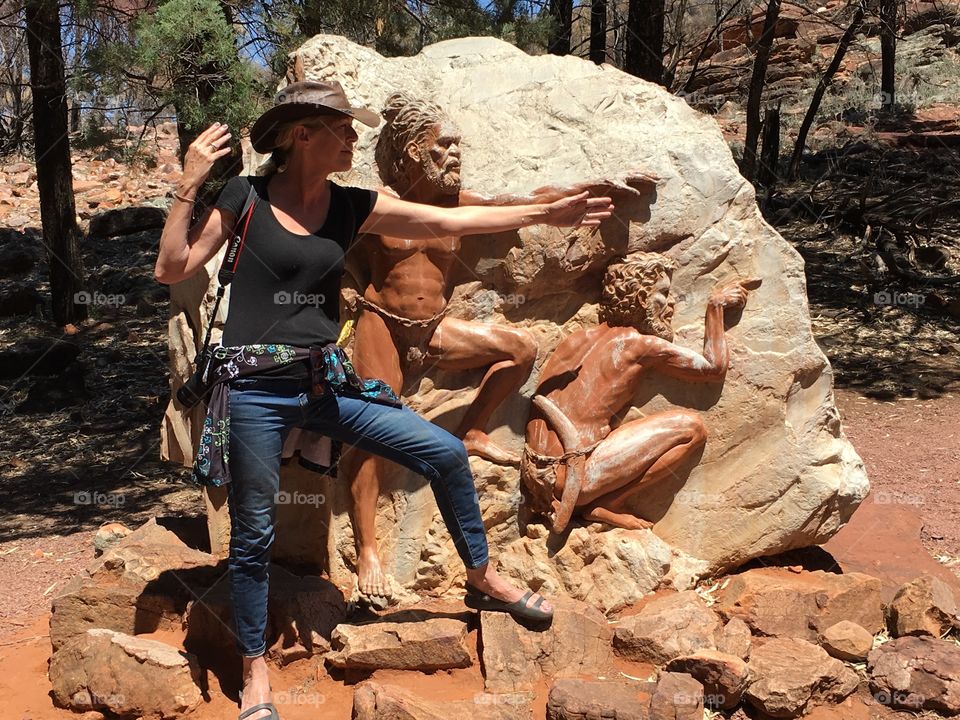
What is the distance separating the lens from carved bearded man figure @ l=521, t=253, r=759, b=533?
4.83 metres

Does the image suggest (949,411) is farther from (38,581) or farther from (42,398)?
(42,398)

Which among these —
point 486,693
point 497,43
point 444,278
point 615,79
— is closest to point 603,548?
point 486,693

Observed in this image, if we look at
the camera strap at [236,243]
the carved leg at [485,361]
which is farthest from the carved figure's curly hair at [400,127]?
the camera strap at [236,243]

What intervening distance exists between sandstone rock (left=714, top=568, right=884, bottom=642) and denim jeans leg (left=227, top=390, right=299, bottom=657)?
2.19 meters

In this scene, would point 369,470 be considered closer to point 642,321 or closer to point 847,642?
point 642,321

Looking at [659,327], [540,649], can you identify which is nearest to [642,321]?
[659,327]

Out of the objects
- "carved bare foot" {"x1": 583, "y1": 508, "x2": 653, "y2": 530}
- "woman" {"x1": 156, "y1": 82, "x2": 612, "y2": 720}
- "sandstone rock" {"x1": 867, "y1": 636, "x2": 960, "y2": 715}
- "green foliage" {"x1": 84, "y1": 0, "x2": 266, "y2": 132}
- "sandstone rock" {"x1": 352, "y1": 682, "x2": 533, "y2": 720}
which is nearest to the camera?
"woman" {"x1": 156, "y1": 82, "x2": 612, "y2": 720}

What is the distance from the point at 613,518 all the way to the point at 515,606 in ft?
2.85

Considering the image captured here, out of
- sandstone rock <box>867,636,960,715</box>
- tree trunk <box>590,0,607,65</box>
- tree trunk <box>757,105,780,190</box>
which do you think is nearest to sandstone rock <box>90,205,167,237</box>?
tree trunk <box>590,0,607,65</box>

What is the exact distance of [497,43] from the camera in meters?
5.47

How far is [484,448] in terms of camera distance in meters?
4.84

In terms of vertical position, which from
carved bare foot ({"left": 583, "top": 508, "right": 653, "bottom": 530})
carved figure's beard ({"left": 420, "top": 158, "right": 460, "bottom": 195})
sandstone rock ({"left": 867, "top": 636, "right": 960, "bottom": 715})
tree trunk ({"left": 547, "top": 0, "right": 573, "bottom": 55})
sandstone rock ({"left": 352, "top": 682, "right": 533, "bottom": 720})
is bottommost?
sandstone rock ({"left": 867, "top": 636, "right": 960, "bottom": 715})

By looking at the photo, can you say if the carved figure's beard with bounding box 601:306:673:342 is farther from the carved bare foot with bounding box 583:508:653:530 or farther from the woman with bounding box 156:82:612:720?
the woman with bounding box 156:82:612:720

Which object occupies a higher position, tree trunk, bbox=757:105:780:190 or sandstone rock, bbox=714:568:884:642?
tree trunk, bbox=757:105:780:190
